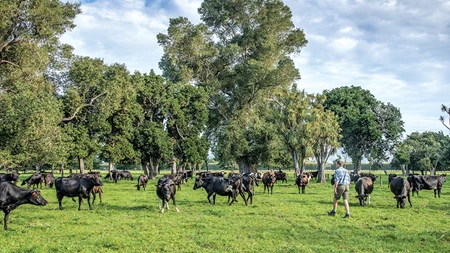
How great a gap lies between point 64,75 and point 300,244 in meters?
36.9

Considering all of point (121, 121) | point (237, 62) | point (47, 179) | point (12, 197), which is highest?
point (237, 62)

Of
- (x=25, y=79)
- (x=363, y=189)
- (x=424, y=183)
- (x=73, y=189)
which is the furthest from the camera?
(x=25, y=79)

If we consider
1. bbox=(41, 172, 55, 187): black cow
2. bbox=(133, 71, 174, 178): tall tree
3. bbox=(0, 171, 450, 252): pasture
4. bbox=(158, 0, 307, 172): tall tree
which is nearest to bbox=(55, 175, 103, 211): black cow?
bbox=(0, 171, 450, 252): pasture

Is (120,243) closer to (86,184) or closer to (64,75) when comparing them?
(86,184)

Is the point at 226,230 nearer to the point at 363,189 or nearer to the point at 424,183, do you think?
the point at 363,189

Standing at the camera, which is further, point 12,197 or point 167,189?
point 167,189

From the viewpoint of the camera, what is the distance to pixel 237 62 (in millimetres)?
55125

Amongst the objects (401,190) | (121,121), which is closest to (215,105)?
(121,121)

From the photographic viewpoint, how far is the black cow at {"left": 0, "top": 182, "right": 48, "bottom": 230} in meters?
14.0

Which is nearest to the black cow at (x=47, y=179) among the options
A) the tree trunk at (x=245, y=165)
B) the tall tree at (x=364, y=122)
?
the tree trunk at (x=245, y=165)

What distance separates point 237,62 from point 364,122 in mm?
20710

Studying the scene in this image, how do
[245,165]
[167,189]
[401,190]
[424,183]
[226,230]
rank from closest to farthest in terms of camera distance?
[226,230] < [167,189] < [401,190] < [424,183] < [245,165]

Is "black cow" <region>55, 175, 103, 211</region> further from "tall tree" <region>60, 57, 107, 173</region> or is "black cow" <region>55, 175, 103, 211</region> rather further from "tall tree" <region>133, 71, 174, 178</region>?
"tall tree" <region>133, 71, 174, 178</region>

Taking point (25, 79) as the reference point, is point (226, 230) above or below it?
below
